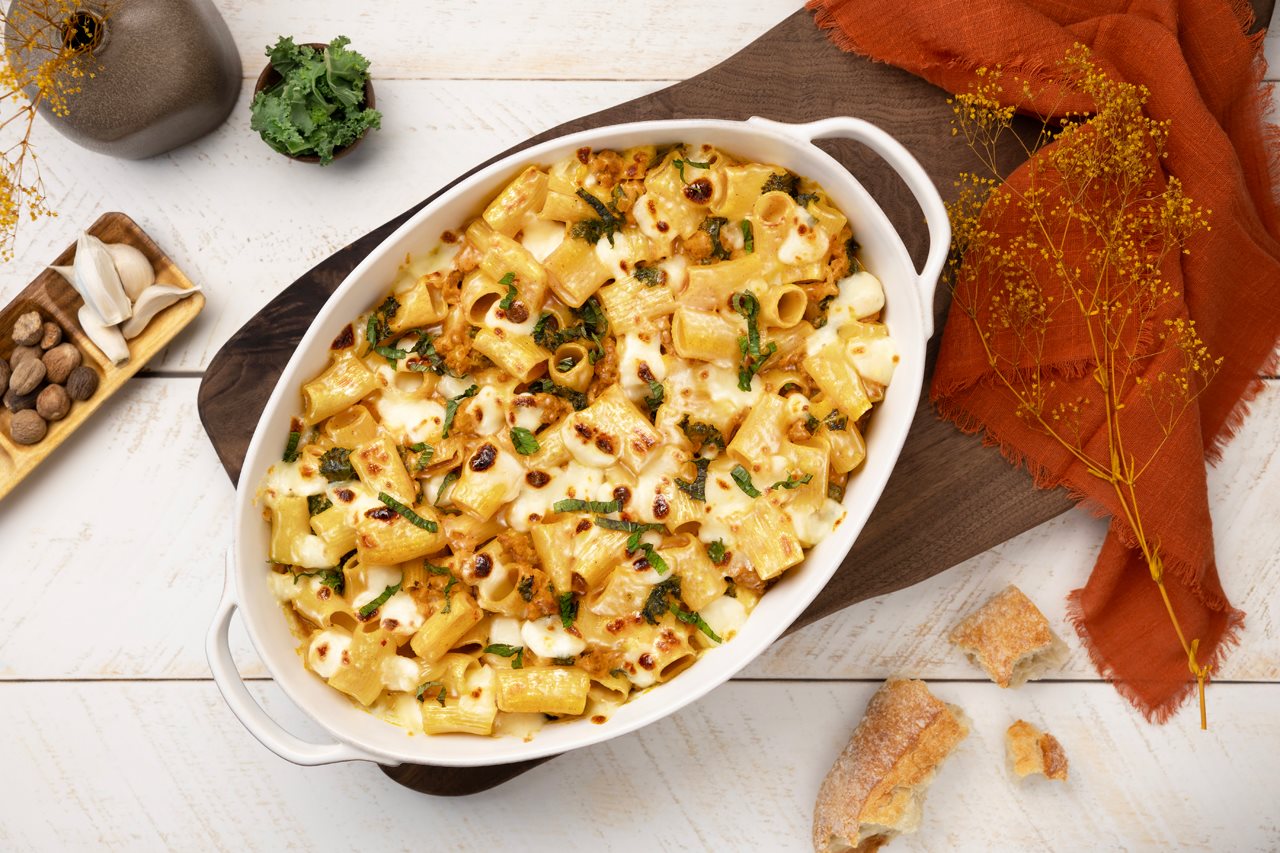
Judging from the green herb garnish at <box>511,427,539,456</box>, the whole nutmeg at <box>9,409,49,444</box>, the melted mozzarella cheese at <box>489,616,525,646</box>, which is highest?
the whole nutmeg at <box>9,409,49,444</box>

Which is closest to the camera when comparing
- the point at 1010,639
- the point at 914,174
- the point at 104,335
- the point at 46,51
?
the point at 914,174

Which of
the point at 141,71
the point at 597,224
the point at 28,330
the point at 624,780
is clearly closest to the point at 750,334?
the point at 597,224

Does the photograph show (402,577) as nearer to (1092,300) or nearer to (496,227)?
(496,227)

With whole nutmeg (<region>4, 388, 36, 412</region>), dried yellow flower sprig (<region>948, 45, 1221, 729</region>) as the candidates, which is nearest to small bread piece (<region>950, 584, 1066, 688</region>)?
dried yellow flower sprig (<region>948, 45, 1221, 729</region>)

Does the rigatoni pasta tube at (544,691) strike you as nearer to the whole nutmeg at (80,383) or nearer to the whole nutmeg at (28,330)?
the whole nutmeg at (80,383)

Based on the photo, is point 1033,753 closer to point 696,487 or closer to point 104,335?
point 696,487

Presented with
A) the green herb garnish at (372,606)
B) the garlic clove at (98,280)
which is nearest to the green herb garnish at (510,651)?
the green herb garnish at (372,606)

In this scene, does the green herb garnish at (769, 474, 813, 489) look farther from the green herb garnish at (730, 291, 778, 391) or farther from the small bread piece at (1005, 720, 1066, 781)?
the small bread piece at (1005, 720, 1066, 781)
